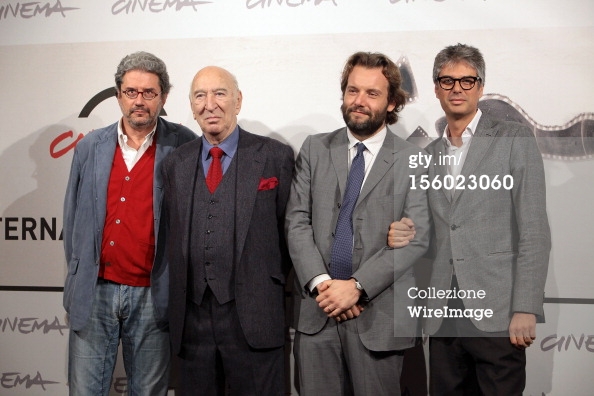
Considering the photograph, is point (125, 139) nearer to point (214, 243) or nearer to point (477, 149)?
point (214, 243)

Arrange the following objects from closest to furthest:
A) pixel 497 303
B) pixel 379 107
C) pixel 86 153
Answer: pixel 497 303, pixel 379 107, pixel 86 153

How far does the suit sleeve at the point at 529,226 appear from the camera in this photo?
216cm

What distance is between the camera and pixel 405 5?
2.86 metres

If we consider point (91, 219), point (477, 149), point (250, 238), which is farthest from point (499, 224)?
point (91, 219)

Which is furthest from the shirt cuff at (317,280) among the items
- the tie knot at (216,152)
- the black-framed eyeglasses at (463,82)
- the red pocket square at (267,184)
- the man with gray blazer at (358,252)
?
the black-framed eyeglasses at (463,82)

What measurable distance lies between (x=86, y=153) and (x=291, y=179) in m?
0.89

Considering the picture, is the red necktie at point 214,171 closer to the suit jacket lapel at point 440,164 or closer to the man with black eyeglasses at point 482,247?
the man with black eyeglasses at point 482,247

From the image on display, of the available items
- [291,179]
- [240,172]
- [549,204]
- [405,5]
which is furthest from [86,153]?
[549,204]

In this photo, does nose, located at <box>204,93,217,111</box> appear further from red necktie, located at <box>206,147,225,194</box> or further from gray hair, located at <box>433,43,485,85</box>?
gray hair, located at <box>433,43,485,85</box>

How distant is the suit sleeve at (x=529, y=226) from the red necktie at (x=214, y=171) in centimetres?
112

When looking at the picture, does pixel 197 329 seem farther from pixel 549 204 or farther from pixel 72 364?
pixel 549 204

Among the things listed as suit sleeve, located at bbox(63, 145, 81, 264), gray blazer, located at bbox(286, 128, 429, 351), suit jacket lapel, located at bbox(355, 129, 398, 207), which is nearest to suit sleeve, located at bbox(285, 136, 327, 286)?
gray blazer, located at bbox(286, 128, 429, 351)

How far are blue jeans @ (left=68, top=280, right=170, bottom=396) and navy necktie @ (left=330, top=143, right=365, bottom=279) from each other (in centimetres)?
82

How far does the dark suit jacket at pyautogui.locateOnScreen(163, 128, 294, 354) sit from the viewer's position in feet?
7.64
